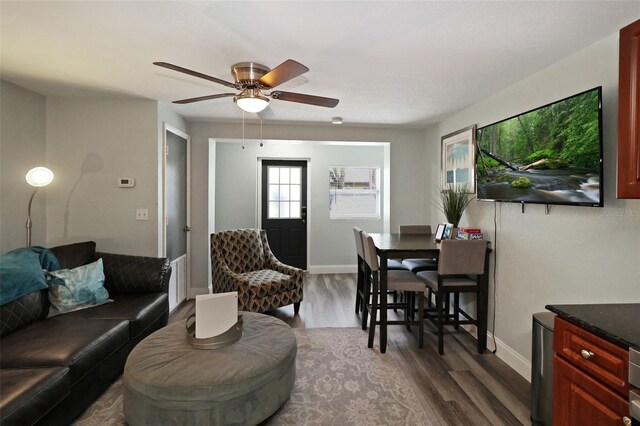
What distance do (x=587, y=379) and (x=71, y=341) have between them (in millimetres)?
2757

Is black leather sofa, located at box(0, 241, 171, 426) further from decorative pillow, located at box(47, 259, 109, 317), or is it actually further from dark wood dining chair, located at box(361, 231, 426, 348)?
dark wood dining chair, located at box(361, 231, 426, 348)

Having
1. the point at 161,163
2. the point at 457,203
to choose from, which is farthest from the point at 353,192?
the point at 161,163

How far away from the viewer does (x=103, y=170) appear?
3232 mm

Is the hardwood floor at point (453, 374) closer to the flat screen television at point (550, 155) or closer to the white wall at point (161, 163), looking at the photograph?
the white wall at point (161, 163)

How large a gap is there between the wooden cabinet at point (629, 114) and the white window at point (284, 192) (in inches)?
179

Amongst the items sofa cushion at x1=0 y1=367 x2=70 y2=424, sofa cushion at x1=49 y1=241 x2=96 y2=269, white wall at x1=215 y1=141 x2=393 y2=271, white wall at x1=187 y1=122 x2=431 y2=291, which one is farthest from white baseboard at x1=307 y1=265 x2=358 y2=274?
sofa cushion at x1=0 y1=367 x2=70 y2=424

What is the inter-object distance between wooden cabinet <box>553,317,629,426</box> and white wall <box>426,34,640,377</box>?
2.20ft

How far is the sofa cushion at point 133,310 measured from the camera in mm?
2357

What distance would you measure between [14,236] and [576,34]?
447cm

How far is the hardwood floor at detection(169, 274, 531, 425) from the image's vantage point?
6.64 feet

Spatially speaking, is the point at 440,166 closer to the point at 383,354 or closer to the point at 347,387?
the point at 383,354

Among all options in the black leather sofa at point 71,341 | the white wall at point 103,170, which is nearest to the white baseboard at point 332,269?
the white wall at point 103,170

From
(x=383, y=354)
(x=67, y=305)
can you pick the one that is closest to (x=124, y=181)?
(x=67, y=305)

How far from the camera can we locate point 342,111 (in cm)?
362
